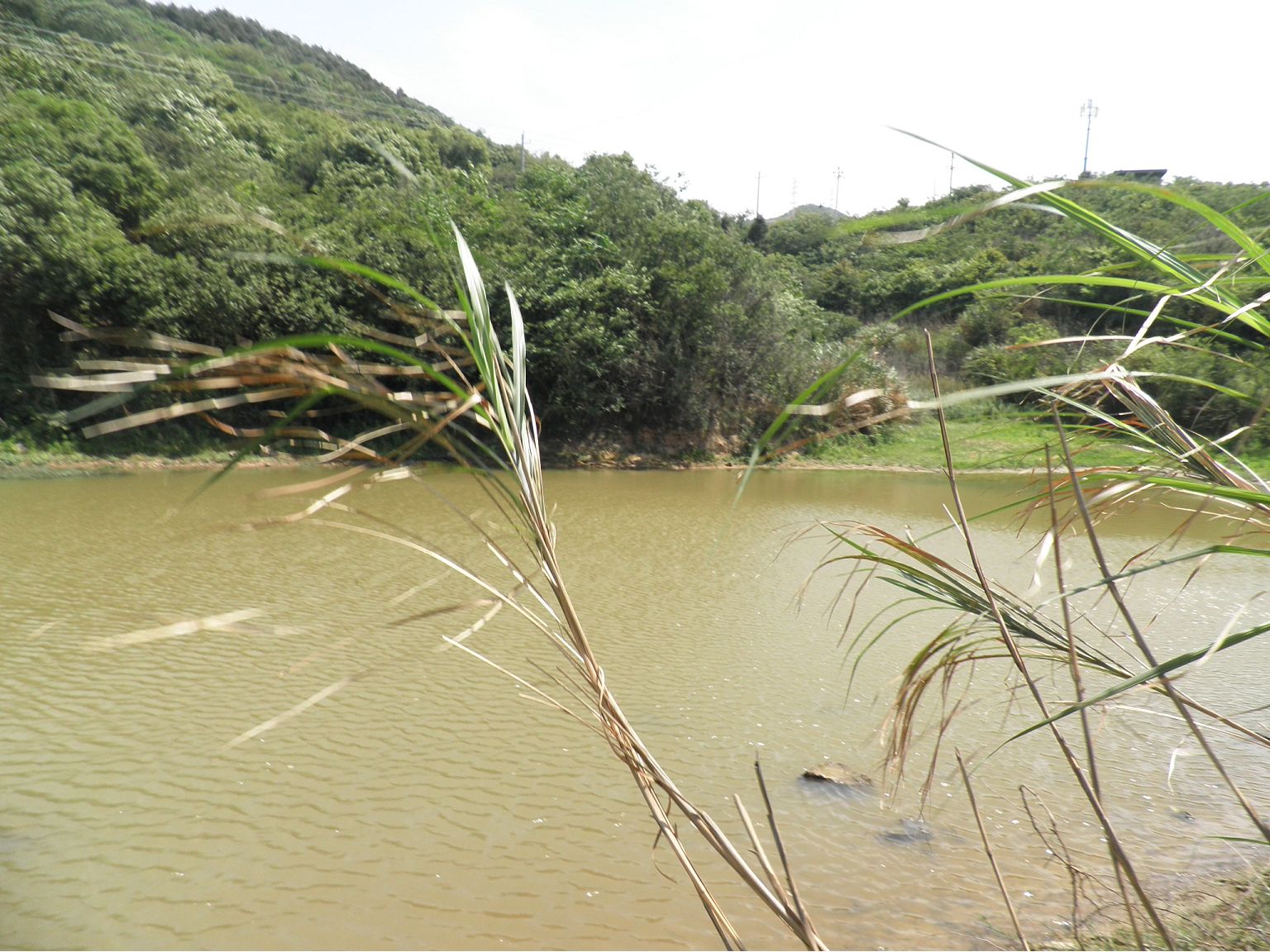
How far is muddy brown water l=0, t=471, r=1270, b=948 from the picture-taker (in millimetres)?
2889

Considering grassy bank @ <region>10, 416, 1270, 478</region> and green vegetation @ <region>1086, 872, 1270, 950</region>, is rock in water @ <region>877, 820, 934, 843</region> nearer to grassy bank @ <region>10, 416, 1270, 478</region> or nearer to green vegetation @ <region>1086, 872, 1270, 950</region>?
green vegetation @ <region>1086, 872, 1270, 950</region>

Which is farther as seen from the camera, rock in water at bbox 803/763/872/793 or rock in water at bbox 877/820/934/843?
rock in water at bbox 803/763/872/793

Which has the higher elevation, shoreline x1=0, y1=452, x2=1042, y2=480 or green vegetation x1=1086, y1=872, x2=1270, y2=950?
shoreline x1=0, y1=452, x2=1042, y2=480

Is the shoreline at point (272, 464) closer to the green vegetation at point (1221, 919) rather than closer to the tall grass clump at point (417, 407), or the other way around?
the green vegetation at point (1221, 919)

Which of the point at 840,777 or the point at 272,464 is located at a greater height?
the point at 272,464

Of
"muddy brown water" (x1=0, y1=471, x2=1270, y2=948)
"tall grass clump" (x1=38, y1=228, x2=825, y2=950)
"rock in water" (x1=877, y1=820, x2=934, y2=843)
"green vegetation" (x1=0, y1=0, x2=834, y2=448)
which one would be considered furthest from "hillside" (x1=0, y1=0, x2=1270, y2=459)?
"tall grass clump" (x1=38, y1=228, x2=825, y2=950)

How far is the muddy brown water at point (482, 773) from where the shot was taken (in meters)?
2.89

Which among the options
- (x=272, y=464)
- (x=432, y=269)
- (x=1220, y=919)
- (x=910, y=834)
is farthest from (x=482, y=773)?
(x=432, y=269)

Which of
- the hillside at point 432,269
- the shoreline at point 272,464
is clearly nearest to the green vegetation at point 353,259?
the hillside at point 432,269

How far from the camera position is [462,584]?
7000 millimetres

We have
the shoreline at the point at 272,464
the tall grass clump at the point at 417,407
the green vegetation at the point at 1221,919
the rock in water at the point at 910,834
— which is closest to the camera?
the tall grass clump at the point at 417,407

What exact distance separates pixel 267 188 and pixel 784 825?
59.7ft

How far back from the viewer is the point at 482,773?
393cm

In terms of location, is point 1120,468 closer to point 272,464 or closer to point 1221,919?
point 1221,919
